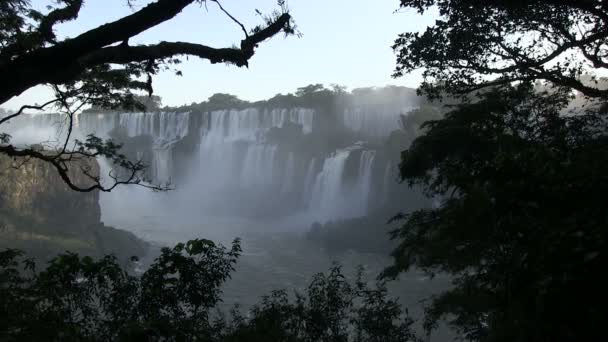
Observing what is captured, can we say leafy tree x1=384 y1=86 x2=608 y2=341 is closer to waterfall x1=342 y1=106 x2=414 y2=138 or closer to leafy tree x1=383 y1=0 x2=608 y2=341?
leafy tree x1=383 y1=0 x2=608 y2=341

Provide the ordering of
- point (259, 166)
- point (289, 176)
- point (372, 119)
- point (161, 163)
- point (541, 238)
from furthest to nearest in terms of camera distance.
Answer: point (161, 163), point (372, 119), point (259, 166), point (289, 176), point (541, 238)

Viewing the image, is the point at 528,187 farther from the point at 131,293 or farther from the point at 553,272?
the point at 131,293

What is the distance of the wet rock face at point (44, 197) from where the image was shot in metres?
30.6

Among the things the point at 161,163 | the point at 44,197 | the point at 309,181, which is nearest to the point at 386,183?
the point at 309,181

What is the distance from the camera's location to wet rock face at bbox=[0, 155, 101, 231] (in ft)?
100

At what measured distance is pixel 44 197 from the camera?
108 ft

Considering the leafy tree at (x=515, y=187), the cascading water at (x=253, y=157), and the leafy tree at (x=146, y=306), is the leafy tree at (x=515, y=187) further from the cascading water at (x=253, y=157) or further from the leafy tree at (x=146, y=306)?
the cascading water at (x=253, y=157)

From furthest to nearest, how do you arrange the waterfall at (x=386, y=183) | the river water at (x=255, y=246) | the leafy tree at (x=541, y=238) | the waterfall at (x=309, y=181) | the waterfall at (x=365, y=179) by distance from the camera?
the waterfall at (x=309, y=181) < the waterfall at (x=365, y=179) < the waterfall at (x=386, y=183) < the river water at (x=255, y=246) < the leafy tree at (x=541, y=238)

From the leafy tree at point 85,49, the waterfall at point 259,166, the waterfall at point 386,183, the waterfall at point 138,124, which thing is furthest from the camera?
the waterfall at point 138,124

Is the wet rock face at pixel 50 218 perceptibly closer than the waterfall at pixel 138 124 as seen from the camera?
Yes

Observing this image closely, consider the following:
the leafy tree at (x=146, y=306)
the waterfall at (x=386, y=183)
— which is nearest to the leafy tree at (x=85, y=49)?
the leafy tree at (x=146, y=306)

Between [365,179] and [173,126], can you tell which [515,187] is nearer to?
[365,179]

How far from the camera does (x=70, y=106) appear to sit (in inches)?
318

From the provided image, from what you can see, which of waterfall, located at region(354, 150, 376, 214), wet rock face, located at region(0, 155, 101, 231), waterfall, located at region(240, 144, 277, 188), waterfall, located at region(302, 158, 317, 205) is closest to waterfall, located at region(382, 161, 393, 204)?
waterfall, located at region(354, 150, 376, 214)
